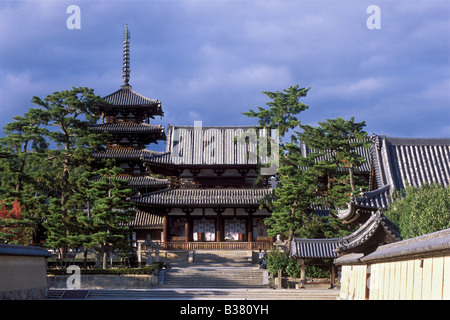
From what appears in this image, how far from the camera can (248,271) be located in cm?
3906

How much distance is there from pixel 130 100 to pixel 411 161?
31.8 meters

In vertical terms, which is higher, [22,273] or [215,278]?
[22,273]

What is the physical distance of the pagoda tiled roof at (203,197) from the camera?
48.2 metres

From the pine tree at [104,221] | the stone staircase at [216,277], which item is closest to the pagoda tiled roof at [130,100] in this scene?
the pine tree at [104,221]

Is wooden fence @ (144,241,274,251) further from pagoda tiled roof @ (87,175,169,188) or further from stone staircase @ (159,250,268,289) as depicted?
pagoda tiled roof @ (87,175,169,188)

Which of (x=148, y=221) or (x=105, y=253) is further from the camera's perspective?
(x=148, y=221)

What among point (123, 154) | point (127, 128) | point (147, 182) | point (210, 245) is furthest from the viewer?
point (127, 128)

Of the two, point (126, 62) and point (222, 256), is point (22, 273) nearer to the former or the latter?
point (222, 256)

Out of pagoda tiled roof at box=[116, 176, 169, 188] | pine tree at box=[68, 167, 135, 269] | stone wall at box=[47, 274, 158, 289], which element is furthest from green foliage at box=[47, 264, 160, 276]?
pagoda tiled roof at box=[116, 176, 169, 188]

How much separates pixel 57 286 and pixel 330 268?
1750cm

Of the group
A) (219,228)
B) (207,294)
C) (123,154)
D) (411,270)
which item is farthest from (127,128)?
(411,270)

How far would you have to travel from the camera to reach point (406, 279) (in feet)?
39.9

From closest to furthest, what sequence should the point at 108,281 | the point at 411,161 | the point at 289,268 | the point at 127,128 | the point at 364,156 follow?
the point at 411,161 < the point at 108,281 < the point at 289,268 < the point at 364,156 < the point at 127,128
